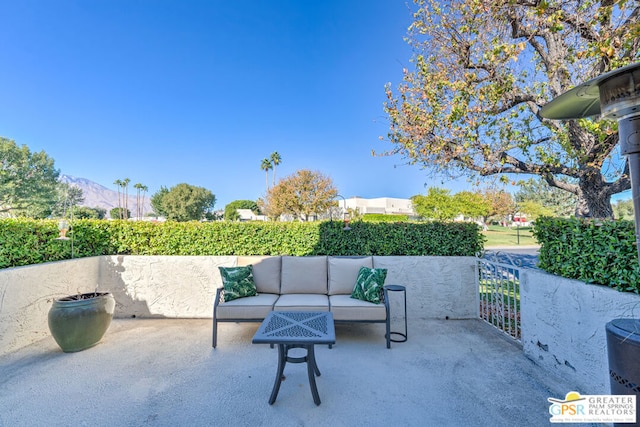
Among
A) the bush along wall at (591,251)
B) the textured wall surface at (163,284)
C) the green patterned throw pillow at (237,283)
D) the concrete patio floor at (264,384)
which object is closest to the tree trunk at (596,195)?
the bush along wall at (591,251)

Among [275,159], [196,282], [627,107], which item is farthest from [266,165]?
[627,107]

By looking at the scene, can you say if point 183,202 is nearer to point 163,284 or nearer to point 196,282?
point 163,284

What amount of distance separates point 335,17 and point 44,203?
3716 centimetres

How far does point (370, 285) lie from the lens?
346 centimetres

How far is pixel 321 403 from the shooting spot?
2.14 metres

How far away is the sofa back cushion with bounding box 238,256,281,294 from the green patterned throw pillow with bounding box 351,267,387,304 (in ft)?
3.94

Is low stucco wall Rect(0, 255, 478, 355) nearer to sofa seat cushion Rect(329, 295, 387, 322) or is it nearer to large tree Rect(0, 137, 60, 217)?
sofa seat cushion Rect(329, 295, 387, 322)

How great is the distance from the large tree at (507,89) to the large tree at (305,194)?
719 inches

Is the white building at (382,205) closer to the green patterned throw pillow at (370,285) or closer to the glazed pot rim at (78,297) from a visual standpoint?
the green patterned throw pillow at (370,285)

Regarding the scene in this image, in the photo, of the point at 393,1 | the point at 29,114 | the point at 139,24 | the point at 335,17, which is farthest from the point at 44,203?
the point at 393,1

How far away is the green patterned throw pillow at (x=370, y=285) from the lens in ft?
11.2

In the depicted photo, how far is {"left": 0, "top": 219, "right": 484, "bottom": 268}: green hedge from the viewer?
14.4 ft

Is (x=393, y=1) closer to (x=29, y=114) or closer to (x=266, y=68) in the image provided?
(x=266, y=68)

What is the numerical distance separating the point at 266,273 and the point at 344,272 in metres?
1.20
